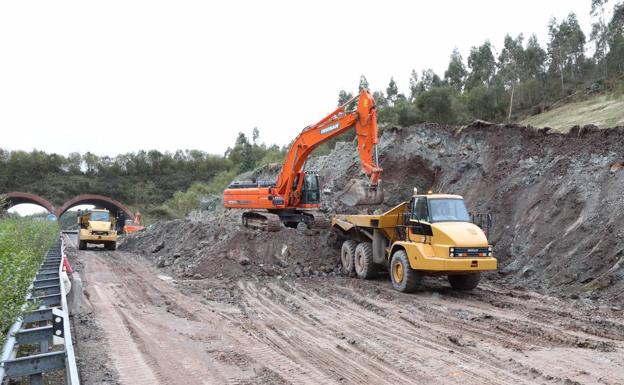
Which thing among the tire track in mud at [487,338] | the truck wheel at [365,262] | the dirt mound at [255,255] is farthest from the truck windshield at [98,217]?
the tire track in mud at [487,338]

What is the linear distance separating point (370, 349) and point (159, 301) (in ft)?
17.7

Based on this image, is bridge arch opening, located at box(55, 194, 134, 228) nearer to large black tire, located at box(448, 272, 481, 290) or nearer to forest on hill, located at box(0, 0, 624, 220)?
forest on hill, located at box(0, 0, 624, 220)

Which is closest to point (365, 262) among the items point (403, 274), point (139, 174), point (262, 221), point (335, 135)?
point (403, 274)

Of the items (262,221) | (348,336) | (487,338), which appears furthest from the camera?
(262,221)

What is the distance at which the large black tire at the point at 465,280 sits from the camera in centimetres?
1090

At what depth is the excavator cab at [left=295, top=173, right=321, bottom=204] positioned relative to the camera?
16672mm

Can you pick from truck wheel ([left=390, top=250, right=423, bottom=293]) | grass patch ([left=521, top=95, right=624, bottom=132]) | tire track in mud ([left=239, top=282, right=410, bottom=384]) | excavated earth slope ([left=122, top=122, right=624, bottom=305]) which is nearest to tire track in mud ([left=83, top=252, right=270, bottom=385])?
tire track in mud ([left=239, top=282, right=410, bottom=384])

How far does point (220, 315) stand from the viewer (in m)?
8.86

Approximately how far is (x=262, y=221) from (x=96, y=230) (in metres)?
11.6

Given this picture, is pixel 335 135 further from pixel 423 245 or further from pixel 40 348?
pixel 40 348

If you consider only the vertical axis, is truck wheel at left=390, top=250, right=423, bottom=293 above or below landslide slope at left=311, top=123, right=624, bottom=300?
below

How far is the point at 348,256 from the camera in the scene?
13641mm

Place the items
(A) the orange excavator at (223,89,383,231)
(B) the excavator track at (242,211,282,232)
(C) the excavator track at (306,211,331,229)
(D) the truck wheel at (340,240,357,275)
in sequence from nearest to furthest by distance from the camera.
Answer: (D) the truck wheel at (340,240,357,275), (A) the orange excavator at (223,89,383,231), (B) the excavator track at (242,211,282,232), (C) the excavator track at (306,211,331,229)

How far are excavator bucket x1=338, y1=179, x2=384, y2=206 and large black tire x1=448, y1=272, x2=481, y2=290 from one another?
2919 mm
